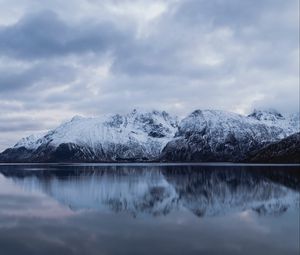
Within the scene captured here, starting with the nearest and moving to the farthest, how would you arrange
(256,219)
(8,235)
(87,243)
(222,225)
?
(87,243), (8,235), (222,225), (256,219)

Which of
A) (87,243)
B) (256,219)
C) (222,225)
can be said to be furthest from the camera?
(256,219)

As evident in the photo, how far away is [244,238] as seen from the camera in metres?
36.6


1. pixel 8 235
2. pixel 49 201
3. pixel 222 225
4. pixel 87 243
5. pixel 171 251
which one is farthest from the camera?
pixel 49 201

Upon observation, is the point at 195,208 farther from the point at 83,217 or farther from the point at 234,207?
the point at 83,217

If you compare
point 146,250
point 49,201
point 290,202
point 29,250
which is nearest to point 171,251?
point 146,250

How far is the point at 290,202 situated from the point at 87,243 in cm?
3282

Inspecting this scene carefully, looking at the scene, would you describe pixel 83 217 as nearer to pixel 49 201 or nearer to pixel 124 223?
pixel 124 223

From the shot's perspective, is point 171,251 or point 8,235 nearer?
point 171,251

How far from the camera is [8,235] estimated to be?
38.3 metres

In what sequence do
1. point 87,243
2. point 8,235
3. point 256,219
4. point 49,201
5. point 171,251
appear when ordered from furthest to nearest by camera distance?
point 49,201
point 256,219
point 8,235
point 87,243
point 171,251

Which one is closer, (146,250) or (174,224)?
(146,250)

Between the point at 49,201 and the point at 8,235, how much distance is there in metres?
26.8

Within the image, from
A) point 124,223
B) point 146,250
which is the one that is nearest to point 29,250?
point 146,250

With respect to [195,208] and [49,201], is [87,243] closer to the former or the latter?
[195,208]
